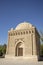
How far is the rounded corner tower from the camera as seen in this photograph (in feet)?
72.9

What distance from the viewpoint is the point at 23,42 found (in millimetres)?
23328

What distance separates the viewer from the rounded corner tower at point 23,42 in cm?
2222

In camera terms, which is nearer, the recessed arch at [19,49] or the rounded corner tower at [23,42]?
the rounded corner tower at [23,42]

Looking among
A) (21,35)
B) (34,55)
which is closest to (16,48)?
(21,35)

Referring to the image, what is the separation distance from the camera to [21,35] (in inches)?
936

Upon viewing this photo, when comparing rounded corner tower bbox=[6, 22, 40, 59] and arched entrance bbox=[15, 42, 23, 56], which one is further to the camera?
arched entrance bbox=[15, 42, 23, 56]

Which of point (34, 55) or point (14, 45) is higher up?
point (14, 45)

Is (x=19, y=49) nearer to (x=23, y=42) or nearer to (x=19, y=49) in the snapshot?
(x=19, y=49)

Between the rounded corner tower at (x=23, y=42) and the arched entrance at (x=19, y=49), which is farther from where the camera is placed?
the arched entrance at (x=19, y=49)

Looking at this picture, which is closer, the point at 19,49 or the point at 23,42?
the point at 23,42

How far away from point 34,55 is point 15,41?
5.04 meters

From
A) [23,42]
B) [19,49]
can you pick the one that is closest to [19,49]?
[19,49]

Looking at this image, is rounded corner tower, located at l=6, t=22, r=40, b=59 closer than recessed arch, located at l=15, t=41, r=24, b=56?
Yes

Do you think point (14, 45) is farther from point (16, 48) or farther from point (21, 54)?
point (21, 54)
